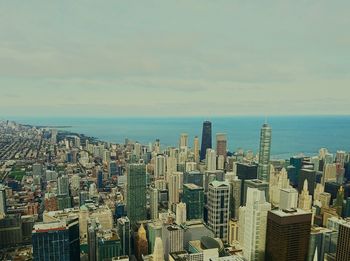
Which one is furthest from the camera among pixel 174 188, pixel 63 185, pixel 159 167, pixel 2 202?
pixel 159 167

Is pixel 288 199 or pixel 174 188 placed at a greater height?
pixel 288 199

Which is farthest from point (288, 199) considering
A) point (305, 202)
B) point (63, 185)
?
point (63, 185)

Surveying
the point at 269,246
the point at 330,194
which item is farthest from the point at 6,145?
the point at 330,194

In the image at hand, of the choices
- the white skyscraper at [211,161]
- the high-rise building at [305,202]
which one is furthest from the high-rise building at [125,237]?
the white skyscraper at [211,161]

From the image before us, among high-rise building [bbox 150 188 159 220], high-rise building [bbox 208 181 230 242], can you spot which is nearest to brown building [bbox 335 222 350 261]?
high-rise building [bbox 208 181 230 242]

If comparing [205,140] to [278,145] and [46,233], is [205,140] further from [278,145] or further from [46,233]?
[46,233]

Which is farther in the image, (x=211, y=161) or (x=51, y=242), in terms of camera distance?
(x=211, y=161)

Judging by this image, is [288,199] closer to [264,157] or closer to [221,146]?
[264,157]
